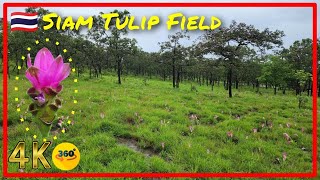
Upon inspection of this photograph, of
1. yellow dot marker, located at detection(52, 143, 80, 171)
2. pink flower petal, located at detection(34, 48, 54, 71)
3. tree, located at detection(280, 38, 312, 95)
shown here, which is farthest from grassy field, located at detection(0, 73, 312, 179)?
tree, located at detection(280, 38, 312, 95)

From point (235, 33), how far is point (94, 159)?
53.8 feet

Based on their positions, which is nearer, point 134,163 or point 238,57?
point 134,163

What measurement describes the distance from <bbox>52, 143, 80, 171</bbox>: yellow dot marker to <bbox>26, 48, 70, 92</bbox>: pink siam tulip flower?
13.5 feet

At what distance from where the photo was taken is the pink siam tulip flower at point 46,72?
678 mm

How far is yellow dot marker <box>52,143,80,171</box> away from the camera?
472 centimetres

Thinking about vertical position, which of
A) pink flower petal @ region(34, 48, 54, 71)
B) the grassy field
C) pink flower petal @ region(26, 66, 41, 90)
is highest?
pink flower petal @ region(34, 48, 54, 71)

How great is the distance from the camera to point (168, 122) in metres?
9.16

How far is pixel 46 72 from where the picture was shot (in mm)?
686

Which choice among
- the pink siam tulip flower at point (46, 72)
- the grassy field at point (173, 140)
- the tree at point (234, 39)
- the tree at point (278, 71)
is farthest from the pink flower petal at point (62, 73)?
the tree at point (278, 71)

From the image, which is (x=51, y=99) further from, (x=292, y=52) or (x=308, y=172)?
(x=292, y=52)

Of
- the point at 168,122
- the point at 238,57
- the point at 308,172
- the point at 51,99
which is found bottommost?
the point at 308,172

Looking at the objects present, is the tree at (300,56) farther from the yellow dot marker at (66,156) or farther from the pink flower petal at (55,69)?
the pink flower petal at (55,69)

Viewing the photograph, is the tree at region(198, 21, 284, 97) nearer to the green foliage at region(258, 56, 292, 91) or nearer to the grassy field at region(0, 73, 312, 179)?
the grassy field at region(0, 73, 312, 179)

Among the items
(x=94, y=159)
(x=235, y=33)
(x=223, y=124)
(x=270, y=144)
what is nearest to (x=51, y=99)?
(x=94, y=159)
